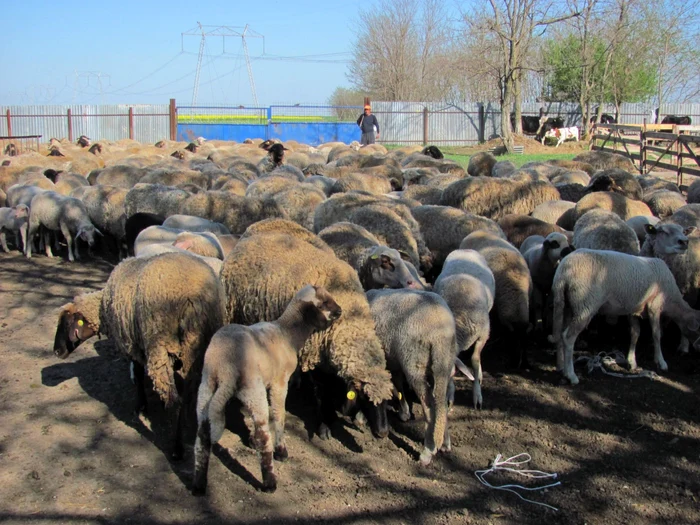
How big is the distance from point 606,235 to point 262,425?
4.78 meters

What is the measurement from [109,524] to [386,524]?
4.96 ft

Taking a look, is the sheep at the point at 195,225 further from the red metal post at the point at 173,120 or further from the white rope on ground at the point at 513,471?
the red metal post at the point at 173,120

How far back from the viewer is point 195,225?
26.7 feet

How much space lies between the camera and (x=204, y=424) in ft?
12.7

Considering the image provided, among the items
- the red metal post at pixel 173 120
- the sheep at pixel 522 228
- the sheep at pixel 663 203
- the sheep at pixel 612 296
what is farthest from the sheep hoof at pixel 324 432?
the red metal post at pixel 173 120

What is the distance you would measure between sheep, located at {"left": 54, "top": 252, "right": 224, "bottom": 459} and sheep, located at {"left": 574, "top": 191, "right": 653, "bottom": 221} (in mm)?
5308

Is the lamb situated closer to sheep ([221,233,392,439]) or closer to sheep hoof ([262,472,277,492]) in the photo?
sheep hoof ([262,472,277,492])

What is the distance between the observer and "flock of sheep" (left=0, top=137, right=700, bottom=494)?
4.31 metres

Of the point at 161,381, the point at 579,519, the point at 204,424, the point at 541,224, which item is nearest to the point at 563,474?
the point at 579,519

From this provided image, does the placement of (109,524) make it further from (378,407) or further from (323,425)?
(378,407)

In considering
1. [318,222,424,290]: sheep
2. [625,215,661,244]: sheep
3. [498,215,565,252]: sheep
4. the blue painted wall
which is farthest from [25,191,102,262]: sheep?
the blue painted wall

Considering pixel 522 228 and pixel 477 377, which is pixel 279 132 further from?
pixel 477 377

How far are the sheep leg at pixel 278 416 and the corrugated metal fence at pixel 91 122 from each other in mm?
30204

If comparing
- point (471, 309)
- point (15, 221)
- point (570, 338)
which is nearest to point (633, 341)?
point (570, 338)
